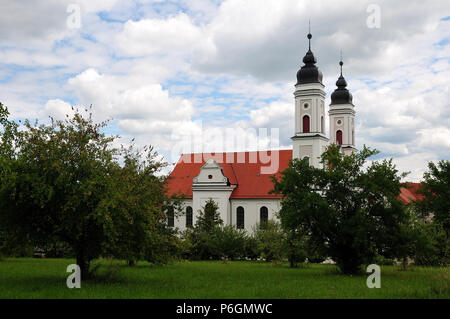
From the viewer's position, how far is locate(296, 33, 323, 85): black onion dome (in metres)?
58.7

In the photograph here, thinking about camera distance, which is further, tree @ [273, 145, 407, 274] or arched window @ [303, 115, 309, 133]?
arched window @ [303, 115, 309, 133]

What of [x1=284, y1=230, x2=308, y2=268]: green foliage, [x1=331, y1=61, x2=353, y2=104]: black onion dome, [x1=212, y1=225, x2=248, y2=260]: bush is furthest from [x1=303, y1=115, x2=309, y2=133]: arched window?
[x1=284, y1=230, x2=308, y2=268]: green foliage

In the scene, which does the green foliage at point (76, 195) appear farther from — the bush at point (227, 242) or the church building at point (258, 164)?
the church building at point (258, 164)

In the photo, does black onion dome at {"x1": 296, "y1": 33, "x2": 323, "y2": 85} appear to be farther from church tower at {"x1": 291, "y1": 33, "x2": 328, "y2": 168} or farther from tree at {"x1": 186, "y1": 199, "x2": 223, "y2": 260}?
tree at {"x1": 186, "y1": 199, "x2": 223, "y2": 260}

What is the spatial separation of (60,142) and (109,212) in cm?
343

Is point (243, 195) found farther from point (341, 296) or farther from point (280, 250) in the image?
point (341, 296)

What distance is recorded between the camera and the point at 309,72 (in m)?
58.9

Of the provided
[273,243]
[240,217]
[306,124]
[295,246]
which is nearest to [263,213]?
[240,217]

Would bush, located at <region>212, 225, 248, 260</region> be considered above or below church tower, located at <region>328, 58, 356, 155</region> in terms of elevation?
below

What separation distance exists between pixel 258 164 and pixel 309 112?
1027cm

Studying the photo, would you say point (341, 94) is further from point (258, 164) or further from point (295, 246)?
point (295, 246)

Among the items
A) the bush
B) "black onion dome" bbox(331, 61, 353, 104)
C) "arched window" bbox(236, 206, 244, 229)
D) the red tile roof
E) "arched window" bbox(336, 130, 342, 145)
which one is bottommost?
the bush

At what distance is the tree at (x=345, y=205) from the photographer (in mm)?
28281
